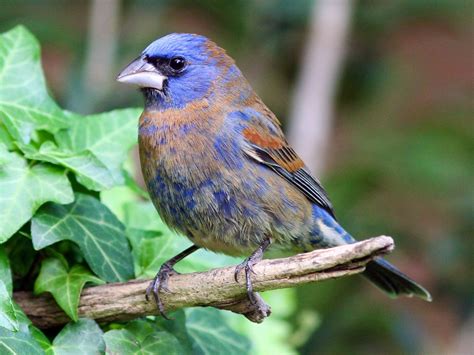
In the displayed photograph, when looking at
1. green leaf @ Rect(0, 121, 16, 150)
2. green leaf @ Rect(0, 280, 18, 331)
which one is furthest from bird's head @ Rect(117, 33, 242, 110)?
green leaf @ Rect(0, 280, 18, 331)

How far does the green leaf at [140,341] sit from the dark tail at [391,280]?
121 centimetres

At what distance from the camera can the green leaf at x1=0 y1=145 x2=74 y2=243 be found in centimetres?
264

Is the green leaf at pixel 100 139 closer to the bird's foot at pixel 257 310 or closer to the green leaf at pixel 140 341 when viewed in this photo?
the green leaf at pixel 140 341

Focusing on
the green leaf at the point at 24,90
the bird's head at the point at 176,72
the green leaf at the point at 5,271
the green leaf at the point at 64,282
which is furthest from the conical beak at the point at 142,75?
the green leaf at the point at 5,271

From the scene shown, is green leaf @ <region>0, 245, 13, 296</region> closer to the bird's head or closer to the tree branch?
the tree branch

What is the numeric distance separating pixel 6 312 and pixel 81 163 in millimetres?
610

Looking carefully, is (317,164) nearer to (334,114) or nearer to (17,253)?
(334,114)

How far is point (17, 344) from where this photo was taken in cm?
245

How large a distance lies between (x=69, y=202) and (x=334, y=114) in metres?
5.49

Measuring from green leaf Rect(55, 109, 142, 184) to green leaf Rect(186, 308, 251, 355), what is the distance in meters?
0.58

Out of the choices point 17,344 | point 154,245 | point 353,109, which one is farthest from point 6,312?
point 353,109

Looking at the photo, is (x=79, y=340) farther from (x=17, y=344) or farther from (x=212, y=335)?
(x=212, y=335)

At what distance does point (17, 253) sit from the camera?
287 centimetres

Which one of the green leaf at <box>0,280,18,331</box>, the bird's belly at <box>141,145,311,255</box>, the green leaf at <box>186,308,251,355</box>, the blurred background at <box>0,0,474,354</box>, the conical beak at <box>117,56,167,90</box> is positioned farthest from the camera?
the blurred background at <box>0,0,474,354</box>
